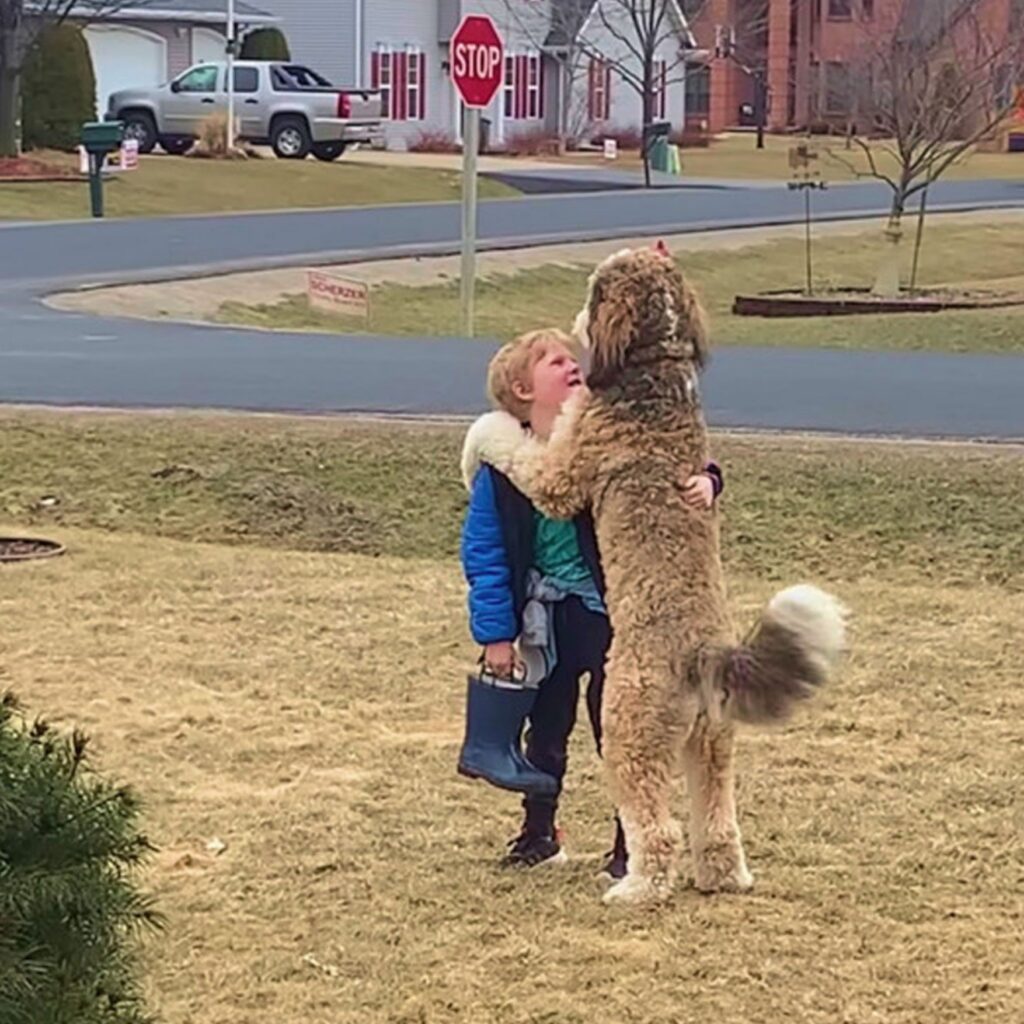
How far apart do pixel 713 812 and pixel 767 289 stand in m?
24.0

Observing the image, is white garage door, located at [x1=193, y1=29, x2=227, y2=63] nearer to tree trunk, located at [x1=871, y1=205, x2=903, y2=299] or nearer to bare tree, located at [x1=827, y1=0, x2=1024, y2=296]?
bare tree, located at [x1=827, y1=0, x2=1024, y2=296]

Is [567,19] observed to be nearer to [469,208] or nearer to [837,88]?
[837,88]

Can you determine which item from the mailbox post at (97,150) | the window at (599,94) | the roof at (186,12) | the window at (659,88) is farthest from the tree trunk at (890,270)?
the window at (599,94)

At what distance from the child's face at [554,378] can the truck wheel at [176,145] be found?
141ft

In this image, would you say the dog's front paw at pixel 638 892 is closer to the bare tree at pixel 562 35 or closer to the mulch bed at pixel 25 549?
the mulch bed at pixel 25 549

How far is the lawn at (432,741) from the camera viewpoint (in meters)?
4.86

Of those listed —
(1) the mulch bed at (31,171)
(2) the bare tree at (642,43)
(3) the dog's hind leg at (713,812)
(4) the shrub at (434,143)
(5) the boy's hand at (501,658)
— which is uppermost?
(2) the bare tree at (642,43)

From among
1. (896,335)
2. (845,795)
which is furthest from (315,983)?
(896,335)

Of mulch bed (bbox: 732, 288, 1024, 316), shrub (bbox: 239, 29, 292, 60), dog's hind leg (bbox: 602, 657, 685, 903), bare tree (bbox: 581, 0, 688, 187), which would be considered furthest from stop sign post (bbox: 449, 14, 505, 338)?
bare tree (bbox: 581, 0, 688, 187)

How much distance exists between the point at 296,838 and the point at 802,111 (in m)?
72.1

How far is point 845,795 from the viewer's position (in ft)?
20.6

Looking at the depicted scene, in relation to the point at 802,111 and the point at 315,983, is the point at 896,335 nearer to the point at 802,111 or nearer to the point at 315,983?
the point at 315,983

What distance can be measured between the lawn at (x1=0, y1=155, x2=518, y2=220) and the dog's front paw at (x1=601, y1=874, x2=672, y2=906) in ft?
91.3

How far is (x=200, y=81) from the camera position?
46.7 metres
